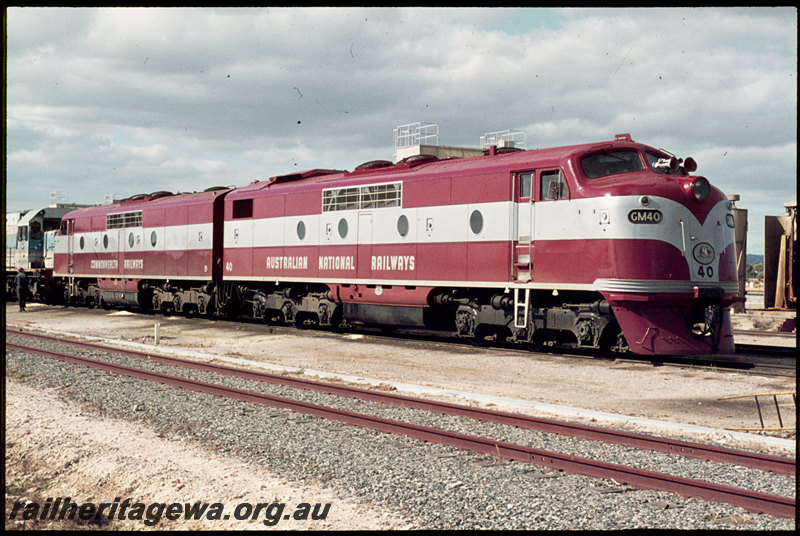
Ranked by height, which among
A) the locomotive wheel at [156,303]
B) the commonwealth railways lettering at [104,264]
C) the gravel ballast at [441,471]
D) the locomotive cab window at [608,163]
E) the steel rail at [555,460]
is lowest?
the gravel ballast at [441,471]

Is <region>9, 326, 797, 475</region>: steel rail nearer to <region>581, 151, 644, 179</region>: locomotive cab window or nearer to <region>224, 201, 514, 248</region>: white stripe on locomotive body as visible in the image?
<region>224, 201, 514, 248</region>: white stripe on locomotive body

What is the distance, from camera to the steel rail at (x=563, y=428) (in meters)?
7.71

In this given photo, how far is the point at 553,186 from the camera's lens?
48.6 ft

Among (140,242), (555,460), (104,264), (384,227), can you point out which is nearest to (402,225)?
(384,227)

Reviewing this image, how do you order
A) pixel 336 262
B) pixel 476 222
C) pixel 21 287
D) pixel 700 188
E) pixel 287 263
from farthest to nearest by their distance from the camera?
1. pixel 21 287
2. pixel 287 263
3. pixel 336 262
4. pixel 476 222
5. pixel 700 188

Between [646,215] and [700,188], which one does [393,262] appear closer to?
[646,215]

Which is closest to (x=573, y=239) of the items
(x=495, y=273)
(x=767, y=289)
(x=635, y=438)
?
(x=495, y=273)

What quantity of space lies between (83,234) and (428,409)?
89.5 ft

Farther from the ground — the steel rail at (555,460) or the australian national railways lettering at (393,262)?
the australian national railways lettering at (393,262)

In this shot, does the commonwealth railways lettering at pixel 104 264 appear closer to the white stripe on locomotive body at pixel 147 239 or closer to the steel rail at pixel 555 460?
the white stripe on locomotive body at pixel 147 239

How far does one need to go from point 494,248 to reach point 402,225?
301cm

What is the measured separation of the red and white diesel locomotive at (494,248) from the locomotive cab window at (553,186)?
0.03m

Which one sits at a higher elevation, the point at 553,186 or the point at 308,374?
the point at 553,186

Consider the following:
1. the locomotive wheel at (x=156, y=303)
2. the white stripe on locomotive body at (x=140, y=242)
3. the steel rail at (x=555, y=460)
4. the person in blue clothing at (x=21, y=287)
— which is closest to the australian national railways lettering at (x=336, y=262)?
the white stripe on locomotive body at (x=140, y=242)
